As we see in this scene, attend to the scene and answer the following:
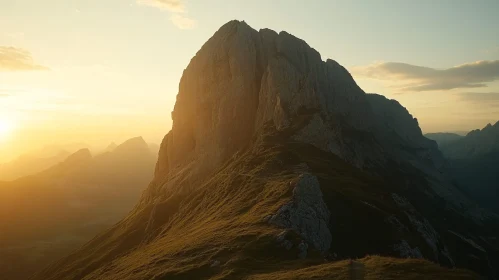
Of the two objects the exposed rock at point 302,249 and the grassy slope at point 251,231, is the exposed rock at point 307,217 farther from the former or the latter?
the exposed rock at point 302,249

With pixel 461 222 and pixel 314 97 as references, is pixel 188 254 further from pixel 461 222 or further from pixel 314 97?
pixel 461 222

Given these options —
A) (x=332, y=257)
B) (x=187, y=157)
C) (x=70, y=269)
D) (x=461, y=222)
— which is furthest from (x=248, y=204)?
(x=461, y=222)

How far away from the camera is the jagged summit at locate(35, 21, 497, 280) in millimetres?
58812

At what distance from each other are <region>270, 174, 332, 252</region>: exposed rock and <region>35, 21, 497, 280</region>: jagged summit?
0.80 feet

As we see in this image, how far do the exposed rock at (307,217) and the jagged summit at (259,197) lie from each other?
243 millimetres

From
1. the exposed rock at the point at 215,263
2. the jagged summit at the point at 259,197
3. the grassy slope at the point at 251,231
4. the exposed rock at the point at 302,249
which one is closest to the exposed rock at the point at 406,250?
the jagged summit at the point at 259,197

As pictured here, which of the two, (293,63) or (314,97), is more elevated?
(293,63)

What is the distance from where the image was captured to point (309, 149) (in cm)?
12031

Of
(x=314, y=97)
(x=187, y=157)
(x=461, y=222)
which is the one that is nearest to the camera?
(x=314, y=97)

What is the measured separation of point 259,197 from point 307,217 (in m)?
20.2

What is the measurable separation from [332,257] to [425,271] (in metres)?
22.8

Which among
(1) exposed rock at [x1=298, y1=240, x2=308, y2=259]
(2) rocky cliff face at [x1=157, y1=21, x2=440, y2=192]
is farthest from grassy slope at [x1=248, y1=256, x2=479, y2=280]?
(2) rocky cliff face at [x1=157, y1=21, x2=440, y2=192]

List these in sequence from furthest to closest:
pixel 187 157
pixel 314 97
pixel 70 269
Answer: pixel 187 157 < pixel 314 97 < pixel 70 269

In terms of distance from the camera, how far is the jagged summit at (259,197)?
58812mm
